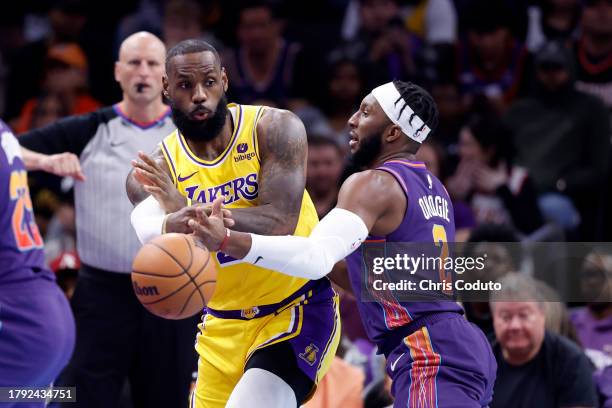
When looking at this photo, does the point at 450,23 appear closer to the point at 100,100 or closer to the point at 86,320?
the point at 100,100

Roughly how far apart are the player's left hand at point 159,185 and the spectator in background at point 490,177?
4.63m

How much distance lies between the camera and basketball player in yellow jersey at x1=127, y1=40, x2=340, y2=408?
5004mm

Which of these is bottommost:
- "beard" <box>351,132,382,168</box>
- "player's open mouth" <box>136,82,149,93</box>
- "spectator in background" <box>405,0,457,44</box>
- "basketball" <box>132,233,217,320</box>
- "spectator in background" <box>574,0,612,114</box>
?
"basketball" <box>132,233,217,320</box>

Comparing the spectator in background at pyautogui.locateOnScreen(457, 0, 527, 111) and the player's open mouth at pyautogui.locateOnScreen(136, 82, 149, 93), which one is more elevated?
the spectator in background at pyautogui.locateOnScreen(457, 0, 527, 111)

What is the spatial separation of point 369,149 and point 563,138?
4.96 meters

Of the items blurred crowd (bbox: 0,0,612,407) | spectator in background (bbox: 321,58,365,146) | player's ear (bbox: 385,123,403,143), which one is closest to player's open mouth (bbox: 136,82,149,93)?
blurred crowd (bbox: 0,0,612,407)

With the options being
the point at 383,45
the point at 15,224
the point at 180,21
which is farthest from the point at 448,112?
the point at 15,224

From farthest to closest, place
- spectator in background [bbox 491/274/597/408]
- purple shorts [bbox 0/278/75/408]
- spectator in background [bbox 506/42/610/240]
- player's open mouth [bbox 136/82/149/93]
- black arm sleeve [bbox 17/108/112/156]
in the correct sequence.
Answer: spectator in background [bbox 506/42/610/240]
black arm sleeve [bbox 17/108/112/156]
player's open mouth [bbox 136/82/149/93]
spectator in background [bbox 491/274/597/408]
purple shorts [bbox 0/278/75/408]

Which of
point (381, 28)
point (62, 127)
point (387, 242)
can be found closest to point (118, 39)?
point (381, 28)

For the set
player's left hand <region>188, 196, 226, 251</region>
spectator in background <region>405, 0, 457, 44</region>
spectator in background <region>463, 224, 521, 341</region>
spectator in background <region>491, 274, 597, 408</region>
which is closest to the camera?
player's left hand <region>188, 196, 226, 251</region>

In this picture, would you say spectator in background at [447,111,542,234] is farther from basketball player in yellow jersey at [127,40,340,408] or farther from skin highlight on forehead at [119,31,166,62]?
basketball player in yellow jersey at [127,40,340,408]

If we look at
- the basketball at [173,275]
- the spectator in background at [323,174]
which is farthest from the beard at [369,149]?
the spectator in background at [323,174]

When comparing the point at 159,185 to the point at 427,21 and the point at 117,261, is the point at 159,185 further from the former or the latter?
the point at 427,21

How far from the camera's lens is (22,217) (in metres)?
5.59
